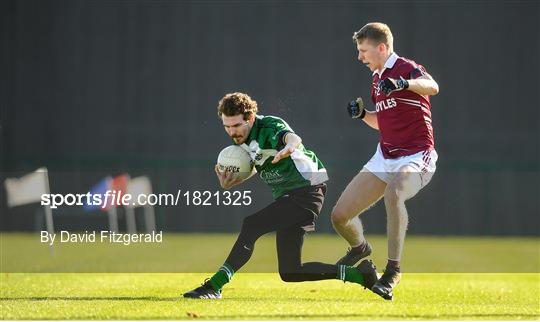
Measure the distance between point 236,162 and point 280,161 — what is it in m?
0.33

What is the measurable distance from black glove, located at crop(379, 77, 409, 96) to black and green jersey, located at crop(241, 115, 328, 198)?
851 millimetres

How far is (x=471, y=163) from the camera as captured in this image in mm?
20734

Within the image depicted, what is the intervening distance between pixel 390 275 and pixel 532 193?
41.4 ft

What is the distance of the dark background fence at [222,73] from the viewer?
21.2 m

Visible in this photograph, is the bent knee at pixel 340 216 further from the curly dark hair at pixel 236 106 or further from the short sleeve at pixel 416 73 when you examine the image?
the short sleeve at pixel 416 73

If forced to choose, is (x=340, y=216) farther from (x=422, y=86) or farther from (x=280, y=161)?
(x=422, y=86)

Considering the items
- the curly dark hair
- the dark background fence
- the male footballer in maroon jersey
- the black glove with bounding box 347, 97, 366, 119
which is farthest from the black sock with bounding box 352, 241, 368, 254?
the dark background fence

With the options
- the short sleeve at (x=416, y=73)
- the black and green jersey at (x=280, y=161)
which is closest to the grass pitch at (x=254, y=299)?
the black and green jersey at (x=280, y=161)

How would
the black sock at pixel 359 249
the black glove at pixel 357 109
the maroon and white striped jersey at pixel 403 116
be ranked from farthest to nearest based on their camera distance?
1. the black sock at pixel 359 249
2. the black glove at pixel 357 109
3. the maroon and white striped jersey at pixel 403 116

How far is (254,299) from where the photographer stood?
8.52 meters

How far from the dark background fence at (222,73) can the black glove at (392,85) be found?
522 inches

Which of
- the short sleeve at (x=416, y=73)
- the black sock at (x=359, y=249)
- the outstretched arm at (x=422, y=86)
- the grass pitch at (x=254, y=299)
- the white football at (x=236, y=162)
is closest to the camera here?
the grass pitch at (x=254, y=299)

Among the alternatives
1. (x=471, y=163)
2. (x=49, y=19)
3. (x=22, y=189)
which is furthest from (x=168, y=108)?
(x=22, y=189)

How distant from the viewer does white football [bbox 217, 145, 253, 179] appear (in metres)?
7.98
